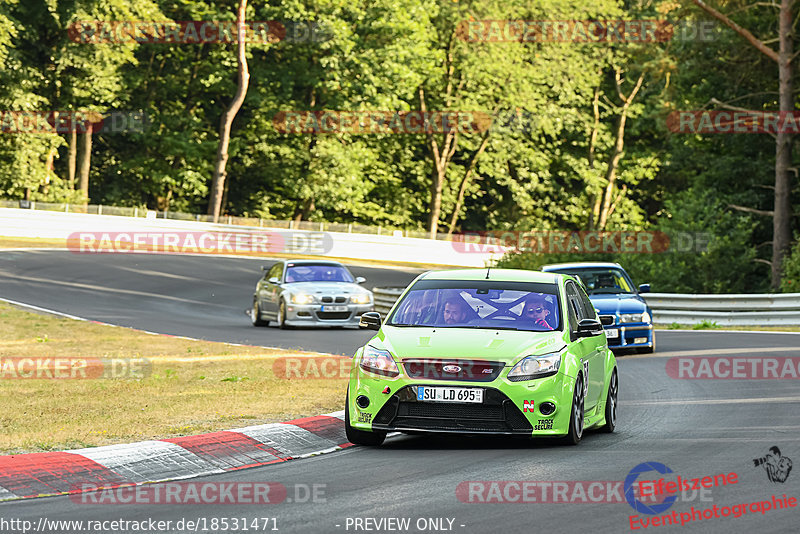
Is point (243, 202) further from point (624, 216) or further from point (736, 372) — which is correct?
point (736, 372)

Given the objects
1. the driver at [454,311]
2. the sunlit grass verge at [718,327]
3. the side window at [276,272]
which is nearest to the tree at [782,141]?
the sunlit grass verge at [718,327]

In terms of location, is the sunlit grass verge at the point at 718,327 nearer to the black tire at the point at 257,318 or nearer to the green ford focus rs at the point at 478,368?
the black tire at the point at 257,318

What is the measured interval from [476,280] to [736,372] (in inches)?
287

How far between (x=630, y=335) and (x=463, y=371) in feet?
37.6

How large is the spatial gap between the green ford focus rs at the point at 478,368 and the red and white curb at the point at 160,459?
1.96 ft

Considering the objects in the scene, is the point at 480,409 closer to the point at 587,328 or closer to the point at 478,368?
the point at 478,368

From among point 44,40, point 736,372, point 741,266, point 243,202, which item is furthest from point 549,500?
point 243,202

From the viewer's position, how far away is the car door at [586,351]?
35.1 feet

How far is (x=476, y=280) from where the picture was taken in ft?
37.1

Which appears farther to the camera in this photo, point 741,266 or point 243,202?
point 243,202

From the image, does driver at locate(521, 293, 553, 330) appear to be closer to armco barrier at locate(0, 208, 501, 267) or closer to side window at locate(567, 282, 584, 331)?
side window at locate(567, 282, 584, 331)

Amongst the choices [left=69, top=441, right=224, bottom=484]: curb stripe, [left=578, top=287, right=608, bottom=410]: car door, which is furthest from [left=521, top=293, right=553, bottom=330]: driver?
[left=69, top=441, right=224, bottom=484]: curb stripe

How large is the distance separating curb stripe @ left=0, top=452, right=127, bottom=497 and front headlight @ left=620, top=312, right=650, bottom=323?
43.8 feet

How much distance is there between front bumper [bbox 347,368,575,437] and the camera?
977cm
